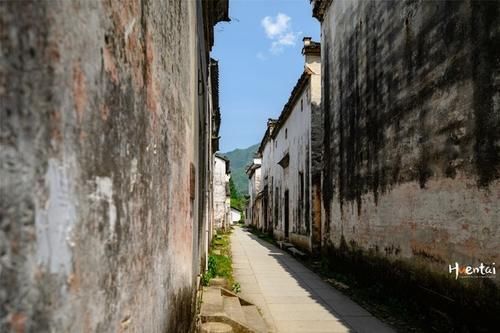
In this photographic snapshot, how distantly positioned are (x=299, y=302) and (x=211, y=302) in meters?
2.04

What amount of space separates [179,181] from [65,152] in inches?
88.3

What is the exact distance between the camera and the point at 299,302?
7.20 metres

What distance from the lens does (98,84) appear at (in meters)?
1.25

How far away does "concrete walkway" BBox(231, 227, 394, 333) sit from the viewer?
5.72 m

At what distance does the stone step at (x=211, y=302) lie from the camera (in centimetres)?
527

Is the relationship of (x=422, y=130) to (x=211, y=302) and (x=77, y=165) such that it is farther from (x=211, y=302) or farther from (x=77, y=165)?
(x=77, y=165)

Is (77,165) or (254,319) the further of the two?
(254,319)

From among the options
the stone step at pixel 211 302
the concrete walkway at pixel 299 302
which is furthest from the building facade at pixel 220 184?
the stone step at pixel 211 302

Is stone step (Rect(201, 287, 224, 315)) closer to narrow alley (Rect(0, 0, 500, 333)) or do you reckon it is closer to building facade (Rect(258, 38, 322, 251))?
narrow alley (Rect(0, 0, 500, 333))

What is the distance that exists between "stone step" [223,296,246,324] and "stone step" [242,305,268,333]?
0.41 feet

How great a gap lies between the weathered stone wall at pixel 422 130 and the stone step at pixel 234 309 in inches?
105

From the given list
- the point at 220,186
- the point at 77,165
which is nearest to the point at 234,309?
the point at 77,165

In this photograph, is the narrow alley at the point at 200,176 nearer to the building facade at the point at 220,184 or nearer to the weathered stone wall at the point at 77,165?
the weathered stone wall at the point at 77,165

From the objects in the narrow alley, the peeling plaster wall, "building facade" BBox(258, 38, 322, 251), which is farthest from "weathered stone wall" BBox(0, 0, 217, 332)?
→ the peeling plaster wall
